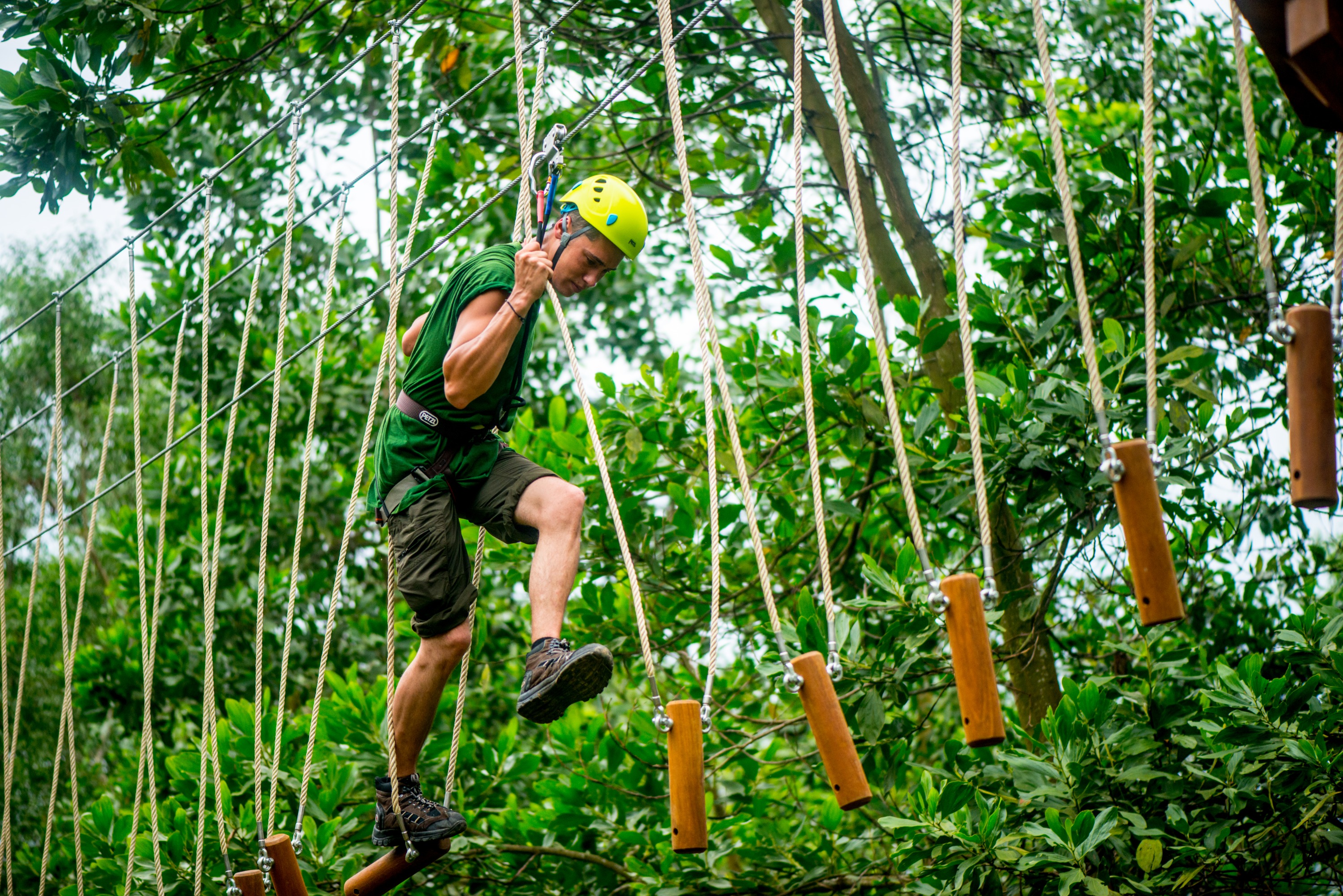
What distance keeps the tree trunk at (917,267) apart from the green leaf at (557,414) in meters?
1.15

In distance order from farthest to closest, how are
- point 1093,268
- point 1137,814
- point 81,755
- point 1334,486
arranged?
point 81,755 < point 1093,268 < point 1137,814 < point 1334,486

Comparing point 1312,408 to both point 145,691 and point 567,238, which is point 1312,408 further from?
point 145,691

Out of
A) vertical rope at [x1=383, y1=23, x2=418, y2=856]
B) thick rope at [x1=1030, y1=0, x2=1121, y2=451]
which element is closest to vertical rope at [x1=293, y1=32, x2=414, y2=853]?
vertical rope at [x1=383, y1=23, x2=418, y2=856]

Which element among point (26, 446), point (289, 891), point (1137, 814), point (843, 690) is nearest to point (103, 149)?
point (289, 891)

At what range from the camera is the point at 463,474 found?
113 inches

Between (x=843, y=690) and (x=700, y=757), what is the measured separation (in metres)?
1.34

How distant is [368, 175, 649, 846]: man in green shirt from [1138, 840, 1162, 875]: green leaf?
1410 mm

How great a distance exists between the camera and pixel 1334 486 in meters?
1.77

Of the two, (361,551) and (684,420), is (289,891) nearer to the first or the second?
(684,420)

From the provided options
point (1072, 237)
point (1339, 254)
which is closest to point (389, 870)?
point (1072, 237)

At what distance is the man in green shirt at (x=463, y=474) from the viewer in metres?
2.68

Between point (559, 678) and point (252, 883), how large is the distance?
1.19 meters

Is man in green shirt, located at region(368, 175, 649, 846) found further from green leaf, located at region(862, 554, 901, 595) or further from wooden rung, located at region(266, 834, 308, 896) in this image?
green leaf, located at region(862, 554, 901, 595)

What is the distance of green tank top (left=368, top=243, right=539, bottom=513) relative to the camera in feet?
9.11
